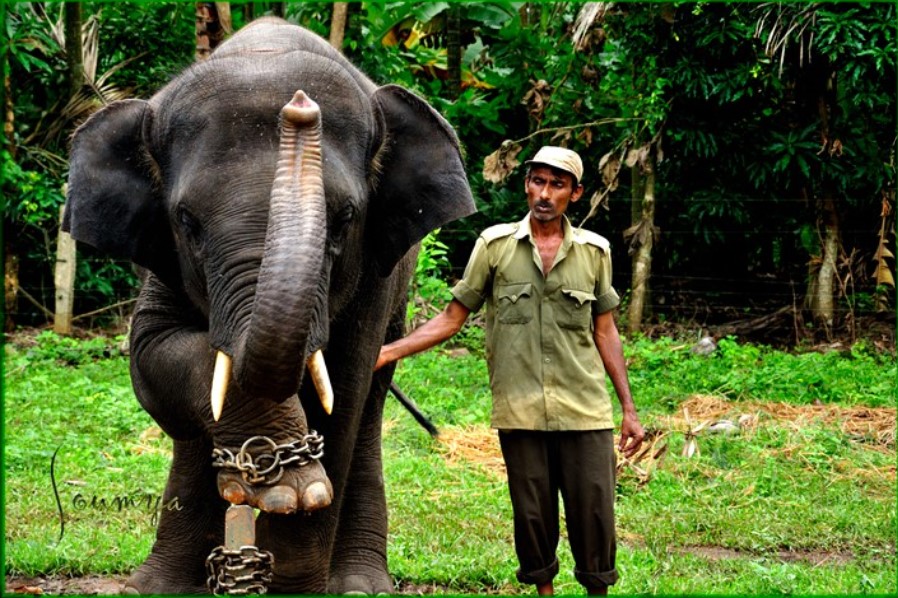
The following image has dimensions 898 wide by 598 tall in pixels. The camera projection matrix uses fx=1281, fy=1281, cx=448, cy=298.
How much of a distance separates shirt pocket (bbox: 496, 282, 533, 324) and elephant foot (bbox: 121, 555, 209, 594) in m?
1.52

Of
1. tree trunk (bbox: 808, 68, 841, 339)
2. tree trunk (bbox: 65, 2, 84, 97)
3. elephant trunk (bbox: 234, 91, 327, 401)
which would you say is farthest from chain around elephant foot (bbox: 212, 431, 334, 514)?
tree trunk (bbox: 65, 2, 84, 97)

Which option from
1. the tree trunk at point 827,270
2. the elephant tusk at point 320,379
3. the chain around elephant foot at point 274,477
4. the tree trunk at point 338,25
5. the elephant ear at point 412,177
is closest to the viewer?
the chain around elephant foot at point 274,477

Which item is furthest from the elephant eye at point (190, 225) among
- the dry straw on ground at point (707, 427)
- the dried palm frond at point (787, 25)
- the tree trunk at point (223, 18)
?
the dried palm frond at point (787, 25)

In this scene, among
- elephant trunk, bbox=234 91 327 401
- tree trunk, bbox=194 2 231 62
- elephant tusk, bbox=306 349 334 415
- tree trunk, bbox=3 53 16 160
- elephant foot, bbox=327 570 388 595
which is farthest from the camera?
tree trunk, bbox=3 53 16 160

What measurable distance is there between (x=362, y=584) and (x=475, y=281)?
125cm

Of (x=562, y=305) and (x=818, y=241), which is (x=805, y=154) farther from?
(x=562, y=305)

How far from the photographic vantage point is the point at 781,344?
1114 cm

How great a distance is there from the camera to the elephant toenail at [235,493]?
3576 mm

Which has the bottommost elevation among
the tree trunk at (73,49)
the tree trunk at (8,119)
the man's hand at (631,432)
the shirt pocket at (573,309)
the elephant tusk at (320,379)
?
the man's hand at (631,432)

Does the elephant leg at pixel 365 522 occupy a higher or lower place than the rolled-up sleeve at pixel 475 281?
lower

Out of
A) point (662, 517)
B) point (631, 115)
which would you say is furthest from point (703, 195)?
point (662, 517)

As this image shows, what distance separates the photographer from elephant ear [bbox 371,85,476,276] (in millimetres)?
4453

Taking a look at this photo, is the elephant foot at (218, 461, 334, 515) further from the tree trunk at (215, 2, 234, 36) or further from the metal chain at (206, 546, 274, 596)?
the tree trunk at (215, 2, 234, 36)

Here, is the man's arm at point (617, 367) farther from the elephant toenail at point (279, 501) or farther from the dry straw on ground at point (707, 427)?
the dry straw on ground at point (707, 427)
